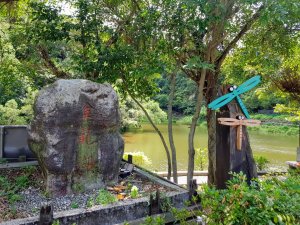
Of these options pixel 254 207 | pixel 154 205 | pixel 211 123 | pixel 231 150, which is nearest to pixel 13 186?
pixel 154 205

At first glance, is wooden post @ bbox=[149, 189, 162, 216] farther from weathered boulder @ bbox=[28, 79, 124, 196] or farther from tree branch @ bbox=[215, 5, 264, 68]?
tree branch @ bbox=[215, 5, 264, 68]

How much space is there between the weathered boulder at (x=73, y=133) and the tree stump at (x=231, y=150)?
1.69 metres

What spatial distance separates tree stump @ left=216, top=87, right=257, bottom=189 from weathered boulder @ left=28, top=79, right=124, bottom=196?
1687mm

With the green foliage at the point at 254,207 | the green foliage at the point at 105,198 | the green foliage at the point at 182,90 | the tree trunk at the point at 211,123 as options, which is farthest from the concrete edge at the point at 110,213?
the green foliage at the point at 182,90

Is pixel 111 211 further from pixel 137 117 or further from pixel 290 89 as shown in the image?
pixel 137 117

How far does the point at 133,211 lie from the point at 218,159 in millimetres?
1668

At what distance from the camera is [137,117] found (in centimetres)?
1617

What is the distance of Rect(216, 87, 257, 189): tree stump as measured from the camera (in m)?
4.78

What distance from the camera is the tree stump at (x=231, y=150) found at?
478 cm

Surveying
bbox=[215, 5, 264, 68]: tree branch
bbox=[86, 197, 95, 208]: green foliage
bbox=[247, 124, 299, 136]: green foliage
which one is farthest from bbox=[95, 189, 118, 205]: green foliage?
bbox=[247, 124, 299, 136]: green foliage

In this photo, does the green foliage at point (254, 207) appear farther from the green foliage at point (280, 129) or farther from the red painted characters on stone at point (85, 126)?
the green foliage at point (280, 129)

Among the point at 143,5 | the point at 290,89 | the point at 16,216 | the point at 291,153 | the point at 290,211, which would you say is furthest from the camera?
the point at 291,153

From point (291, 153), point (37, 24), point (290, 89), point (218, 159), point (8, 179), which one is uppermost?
point (37, 24)

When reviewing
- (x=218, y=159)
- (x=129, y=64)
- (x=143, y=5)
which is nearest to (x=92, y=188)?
(x=218, y=159)
